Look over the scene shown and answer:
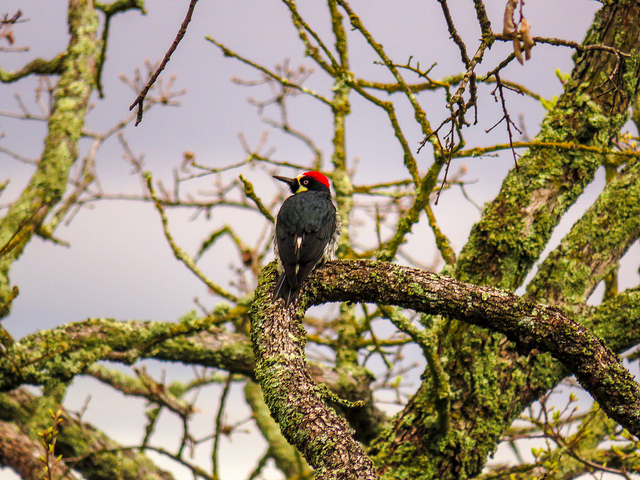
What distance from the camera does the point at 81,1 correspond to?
6.60m

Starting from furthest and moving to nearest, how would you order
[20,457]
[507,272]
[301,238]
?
[20,457]
[507,272]
[301,238]

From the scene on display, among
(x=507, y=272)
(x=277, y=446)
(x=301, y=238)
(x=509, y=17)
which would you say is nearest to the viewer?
(x=509, y=17)

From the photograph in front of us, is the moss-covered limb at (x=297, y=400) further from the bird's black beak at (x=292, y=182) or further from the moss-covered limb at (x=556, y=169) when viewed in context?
the bird's black beak at (x=292, y=182)

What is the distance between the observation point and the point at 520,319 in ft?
9.78

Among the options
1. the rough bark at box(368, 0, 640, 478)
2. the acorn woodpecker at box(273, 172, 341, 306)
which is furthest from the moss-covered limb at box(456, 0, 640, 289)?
the acorn woodpecker at box(273, 172, 341, 306)

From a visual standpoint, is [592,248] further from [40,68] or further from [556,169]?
[40,68]

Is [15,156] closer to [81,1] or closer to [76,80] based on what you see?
[76,80]

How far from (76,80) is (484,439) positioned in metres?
4.93

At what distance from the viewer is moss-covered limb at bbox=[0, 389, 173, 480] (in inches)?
215

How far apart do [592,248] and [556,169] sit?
638 millimetres

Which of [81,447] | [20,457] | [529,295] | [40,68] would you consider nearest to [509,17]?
[529,295]

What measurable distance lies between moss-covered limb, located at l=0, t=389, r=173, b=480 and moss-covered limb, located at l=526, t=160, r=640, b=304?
12.2ft

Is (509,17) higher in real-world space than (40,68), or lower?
lower

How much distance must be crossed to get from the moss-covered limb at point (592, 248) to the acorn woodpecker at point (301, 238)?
1.44 m
